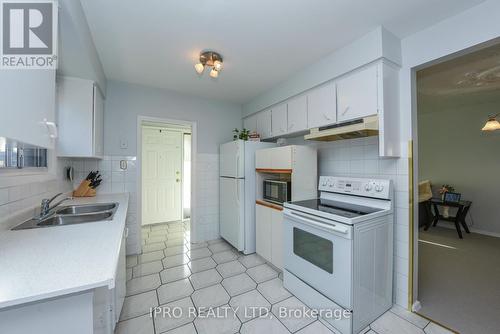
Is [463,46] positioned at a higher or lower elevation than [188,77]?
lower

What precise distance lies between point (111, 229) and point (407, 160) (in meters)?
2.29

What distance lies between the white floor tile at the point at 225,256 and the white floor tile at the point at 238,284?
0.43m

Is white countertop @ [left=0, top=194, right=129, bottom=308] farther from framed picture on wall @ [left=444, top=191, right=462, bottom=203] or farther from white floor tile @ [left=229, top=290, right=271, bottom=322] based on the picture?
framed picture on wall @ [left=444, top=191, right=462, bottom=203]

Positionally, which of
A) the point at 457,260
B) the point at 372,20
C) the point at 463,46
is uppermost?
the point at 372,20

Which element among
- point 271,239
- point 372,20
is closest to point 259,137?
point 271,239

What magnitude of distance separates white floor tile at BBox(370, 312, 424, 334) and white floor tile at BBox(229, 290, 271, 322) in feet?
2.82

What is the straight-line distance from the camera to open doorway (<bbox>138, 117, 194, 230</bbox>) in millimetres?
4203

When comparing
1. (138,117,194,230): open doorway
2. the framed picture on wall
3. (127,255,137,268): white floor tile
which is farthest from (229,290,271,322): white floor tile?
the framed picture on wall

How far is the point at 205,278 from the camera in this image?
230 cm

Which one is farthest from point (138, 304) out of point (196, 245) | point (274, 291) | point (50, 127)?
point (50, 127)

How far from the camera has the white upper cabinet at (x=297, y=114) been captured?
2.45 m

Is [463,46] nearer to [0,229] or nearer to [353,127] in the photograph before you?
[353,127]

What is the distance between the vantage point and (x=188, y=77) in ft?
8.70

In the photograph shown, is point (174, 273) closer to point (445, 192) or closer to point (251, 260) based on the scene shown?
point (251, 260)
